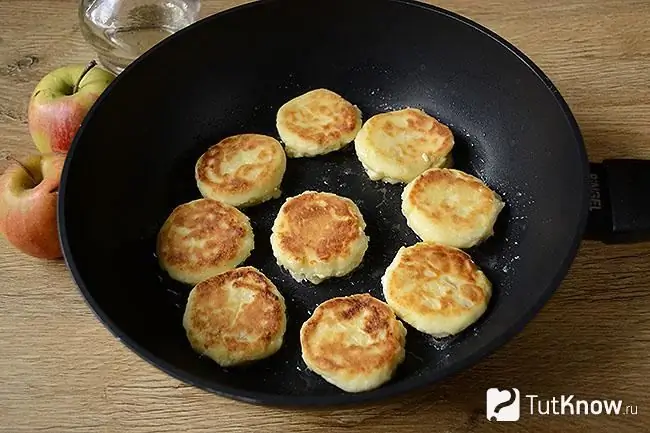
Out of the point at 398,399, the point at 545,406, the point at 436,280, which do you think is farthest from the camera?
the point at 436,280

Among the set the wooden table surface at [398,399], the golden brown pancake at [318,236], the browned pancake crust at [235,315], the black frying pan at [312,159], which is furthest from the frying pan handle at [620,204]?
the browned pancake crust at [235,315]

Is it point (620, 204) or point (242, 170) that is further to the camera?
point (242, 170)

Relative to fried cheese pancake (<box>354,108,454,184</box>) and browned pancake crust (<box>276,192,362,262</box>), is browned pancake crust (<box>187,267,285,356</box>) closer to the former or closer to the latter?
browned pancake crust (<box>276,192,362,262</box>)

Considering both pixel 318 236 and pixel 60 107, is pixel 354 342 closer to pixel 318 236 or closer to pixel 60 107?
pixel 318 236

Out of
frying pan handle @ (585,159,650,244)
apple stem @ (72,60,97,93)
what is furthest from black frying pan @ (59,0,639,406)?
apple stem @ (72,60,97,93)

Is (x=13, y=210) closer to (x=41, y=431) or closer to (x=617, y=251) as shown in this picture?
(x=41, y=431)

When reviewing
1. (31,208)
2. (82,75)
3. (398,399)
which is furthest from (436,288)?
(82,75)

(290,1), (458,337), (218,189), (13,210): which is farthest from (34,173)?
(458,337)

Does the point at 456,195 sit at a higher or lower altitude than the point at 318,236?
higher
